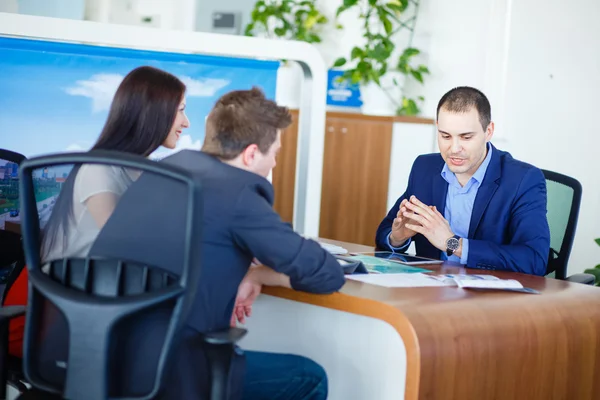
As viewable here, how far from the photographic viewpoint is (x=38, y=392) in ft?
6.49

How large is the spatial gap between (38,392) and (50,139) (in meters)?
1.48

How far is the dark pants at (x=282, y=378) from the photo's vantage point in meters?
2.26

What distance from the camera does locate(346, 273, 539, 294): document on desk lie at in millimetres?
2443

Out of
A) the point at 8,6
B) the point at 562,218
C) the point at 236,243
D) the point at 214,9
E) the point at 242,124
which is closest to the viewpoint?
the point at 236,243

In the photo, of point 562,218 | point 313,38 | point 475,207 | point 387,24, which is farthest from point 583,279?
point 313,38

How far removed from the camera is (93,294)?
186cm

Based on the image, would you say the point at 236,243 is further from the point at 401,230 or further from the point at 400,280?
the point at 401,230

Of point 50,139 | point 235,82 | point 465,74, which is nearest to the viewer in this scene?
point 50,139

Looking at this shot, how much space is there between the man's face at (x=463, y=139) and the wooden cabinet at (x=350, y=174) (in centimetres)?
263

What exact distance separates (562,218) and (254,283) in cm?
153

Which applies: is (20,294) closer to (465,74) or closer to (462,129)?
(462,129)

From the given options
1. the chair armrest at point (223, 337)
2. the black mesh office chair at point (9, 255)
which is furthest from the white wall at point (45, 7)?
the chair armrest at point (223, 337)

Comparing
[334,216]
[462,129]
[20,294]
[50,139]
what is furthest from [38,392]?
[334,216]

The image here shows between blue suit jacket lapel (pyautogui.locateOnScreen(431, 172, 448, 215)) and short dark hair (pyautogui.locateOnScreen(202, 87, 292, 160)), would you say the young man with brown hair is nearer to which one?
short dark hair (pyautogui.locateOnScreen(202, 87, 292, 160))
